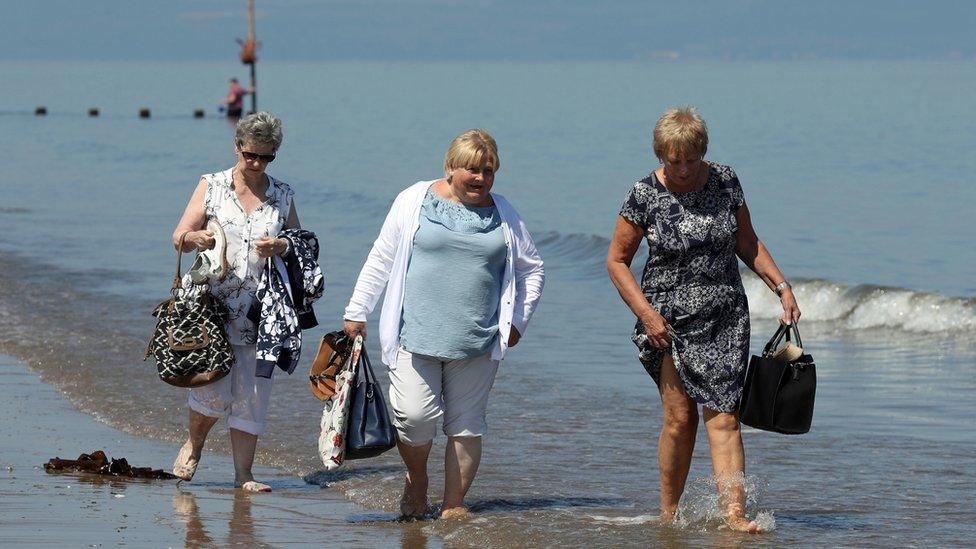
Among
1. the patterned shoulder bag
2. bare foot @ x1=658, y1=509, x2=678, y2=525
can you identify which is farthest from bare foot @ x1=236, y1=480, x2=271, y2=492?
bare foot @ x1=658, y1=509, x2=678, y2=525

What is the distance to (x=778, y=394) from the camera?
20.0 feet

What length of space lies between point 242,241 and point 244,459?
41.5 inches

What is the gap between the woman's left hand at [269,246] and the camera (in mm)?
6543

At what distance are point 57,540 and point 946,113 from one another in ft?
197

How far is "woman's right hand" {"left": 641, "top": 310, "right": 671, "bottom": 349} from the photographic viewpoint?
595 centimetres


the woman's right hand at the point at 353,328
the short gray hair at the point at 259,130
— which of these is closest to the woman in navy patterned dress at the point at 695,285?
the woman's right hand at the point at 353,328

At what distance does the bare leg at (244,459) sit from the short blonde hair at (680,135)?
7.94 ft

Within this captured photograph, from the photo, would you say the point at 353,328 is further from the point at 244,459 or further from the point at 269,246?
the point at 244,459

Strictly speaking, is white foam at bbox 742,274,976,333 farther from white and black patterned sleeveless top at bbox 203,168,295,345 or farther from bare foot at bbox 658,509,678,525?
white and black patterned sleeveless top at bbox 203,168,295,345

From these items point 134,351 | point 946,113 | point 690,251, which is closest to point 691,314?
point 690,251

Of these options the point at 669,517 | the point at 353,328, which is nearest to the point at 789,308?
the point at 669,517

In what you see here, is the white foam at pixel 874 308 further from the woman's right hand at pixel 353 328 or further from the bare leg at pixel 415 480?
the woman's right hand at pixel 353 328

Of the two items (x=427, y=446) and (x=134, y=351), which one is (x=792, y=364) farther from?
(x=134, y=351)

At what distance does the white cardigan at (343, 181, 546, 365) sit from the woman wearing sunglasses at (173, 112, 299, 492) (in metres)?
0.62
